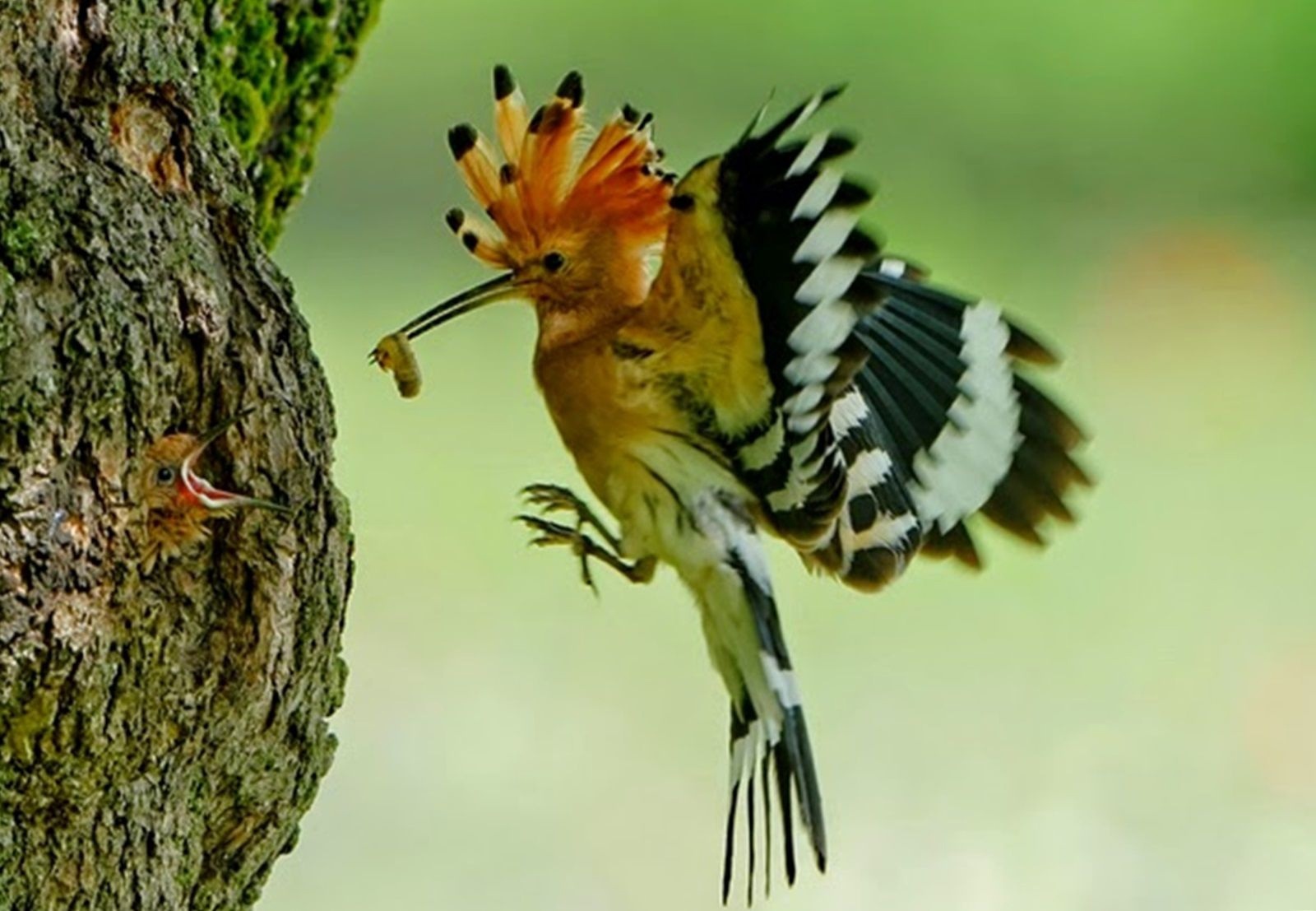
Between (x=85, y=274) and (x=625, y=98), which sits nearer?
(x=85, y=274)

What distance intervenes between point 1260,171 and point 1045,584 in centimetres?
278

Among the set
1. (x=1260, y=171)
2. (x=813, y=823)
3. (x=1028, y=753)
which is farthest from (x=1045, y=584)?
(x=813, y=823)

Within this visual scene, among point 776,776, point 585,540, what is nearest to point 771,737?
point 776,776

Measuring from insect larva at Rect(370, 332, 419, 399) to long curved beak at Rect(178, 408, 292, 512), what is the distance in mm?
552

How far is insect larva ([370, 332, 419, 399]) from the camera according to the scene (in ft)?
9.58

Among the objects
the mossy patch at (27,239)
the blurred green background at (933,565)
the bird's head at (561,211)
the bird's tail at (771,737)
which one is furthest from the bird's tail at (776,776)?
the blurred green background at (933,565)

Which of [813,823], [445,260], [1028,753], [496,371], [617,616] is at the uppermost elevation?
[445,260]

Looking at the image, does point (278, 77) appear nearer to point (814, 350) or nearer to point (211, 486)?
point (814, 350)

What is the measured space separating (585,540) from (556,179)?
1.46ft

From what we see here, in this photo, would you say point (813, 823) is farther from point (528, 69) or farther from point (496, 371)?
point (528, 69)

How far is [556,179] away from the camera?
122 inches

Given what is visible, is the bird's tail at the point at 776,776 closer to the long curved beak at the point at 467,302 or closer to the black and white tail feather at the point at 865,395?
the black and white tail feather at the point at 865,395

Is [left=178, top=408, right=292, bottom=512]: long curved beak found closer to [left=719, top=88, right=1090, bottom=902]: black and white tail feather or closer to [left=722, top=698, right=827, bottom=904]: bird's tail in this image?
[left=719, top=88, right=1090, bottom=902]: black and white tail feather

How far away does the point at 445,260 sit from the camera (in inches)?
288
